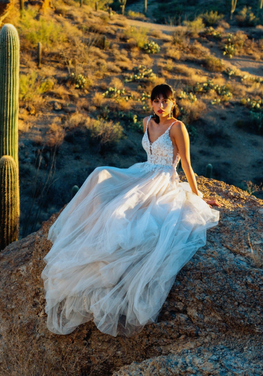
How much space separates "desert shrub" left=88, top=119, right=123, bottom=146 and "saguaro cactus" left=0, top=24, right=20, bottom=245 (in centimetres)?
634

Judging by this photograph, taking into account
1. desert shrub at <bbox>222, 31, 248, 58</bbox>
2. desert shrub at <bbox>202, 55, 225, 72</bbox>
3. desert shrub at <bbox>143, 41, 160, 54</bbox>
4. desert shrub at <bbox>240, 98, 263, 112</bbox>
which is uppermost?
desert shrub at <bbox>222, 31, 248, 58</bbox>

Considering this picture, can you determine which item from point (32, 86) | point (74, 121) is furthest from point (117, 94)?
point (32, 86)

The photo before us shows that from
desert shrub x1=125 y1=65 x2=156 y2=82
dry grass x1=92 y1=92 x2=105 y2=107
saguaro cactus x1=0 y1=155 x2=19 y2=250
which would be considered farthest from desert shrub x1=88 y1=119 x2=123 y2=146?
saguaro cactus x1=0 y1=155 x2=19 y2=250

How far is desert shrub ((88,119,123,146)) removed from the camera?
1440 centimetres

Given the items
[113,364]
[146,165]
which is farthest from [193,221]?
[113,364]

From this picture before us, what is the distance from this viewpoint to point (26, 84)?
15.6 m

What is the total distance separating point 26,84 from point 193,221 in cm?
1365

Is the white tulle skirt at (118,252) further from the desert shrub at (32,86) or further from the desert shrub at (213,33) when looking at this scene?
the desert shrub at (213,33)

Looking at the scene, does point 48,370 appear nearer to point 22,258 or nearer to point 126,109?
point 22,258

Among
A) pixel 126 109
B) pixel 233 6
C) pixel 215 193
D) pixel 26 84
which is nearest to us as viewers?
pixel 215 193

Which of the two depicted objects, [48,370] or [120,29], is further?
[120,29]

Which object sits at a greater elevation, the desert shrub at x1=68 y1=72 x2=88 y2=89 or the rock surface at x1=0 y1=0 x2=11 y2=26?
the rock surface at x1=0 y1=0 x2=11 y2=26

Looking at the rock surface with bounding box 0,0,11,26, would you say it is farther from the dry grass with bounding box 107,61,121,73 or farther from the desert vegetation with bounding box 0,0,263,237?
the dry grass with bounding box 107,61,121,73

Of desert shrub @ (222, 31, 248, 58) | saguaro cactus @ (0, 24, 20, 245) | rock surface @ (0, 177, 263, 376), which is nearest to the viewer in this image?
rock surface @ (0, 177, 263, 376)
